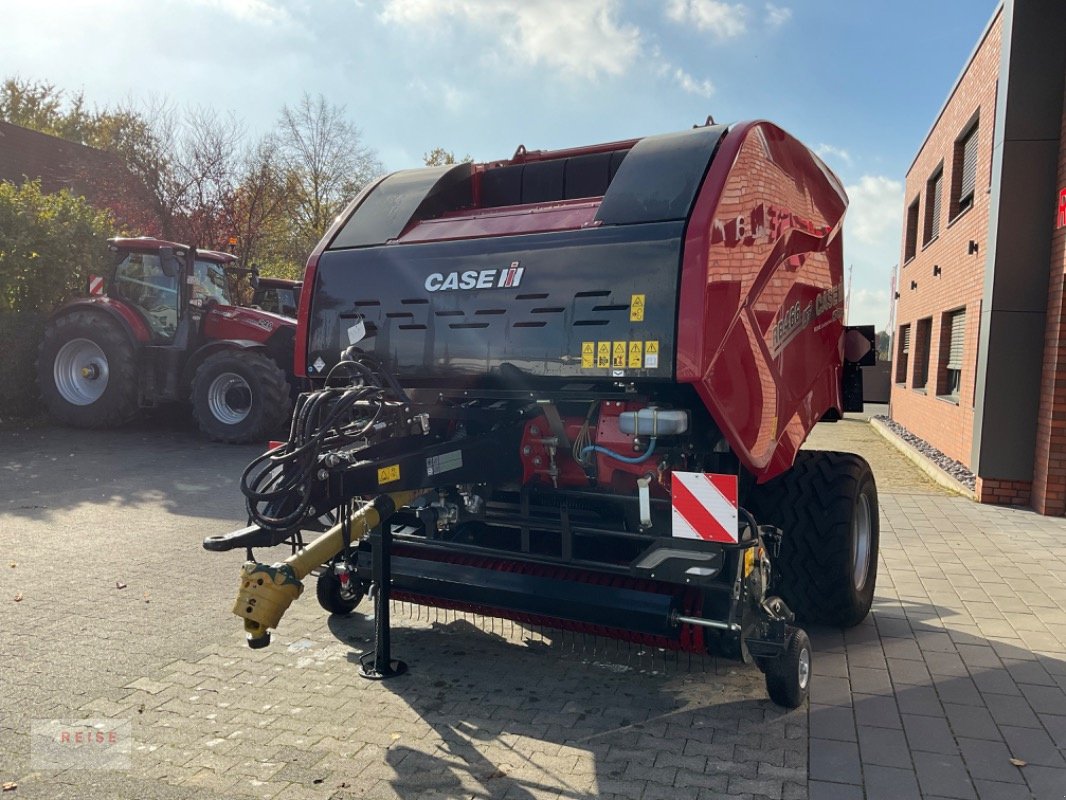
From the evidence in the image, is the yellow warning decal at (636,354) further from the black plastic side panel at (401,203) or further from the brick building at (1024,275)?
the brick building at (1024,275)

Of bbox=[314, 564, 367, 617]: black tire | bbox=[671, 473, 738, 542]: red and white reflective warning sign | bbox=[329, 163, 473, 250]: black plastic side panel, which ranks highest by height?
bbox=[329, 163, 473, 250]: black plastic side panel

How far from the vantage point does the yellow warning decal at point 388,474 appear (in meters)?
3.43

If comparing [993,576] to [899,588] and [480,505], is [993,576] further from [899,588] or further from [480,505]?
[480,505]

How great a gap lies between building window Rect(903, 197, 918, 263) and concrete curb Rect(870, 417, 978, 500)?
404cm

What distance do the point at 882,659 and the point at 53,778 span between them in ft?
12.8

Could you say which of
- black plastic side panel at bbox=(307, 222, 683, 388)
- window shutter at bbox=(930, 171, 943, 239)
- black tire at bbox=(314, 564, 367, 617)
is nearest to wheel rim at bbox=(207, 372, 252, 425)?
black tire at bbox=(314, 564, 367, 617)

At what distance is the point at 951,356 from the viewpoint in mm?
12375

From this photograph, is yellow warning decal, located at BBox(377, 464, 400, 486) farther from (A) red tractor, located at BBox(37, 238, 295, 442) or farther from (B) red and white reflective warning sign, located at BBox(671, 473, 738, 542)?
(A) red tractor, located at BBox(37, 238, 295, 442)

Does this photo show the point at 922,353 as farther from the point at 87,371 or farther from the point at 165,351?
the point at 87,371

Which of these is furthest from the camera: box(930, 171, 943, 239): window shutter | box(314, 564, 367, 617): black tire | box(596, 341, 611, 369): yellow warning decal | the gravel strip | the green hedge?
box(930, 171, 943, 239): window shutter

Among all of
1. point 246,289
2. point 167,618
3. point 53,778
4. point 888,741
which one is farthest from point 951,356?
point 246,289

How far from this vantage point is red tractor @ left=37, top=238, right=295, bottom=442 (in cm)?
1087

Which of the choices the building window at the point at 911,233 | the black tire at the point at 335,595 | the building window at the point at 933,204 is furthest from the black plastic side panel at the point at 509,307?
the building window at the point at 911,233

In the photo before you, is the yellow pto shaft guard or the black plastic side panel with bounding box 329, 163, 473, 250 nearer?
the yellow pto shaft guard
